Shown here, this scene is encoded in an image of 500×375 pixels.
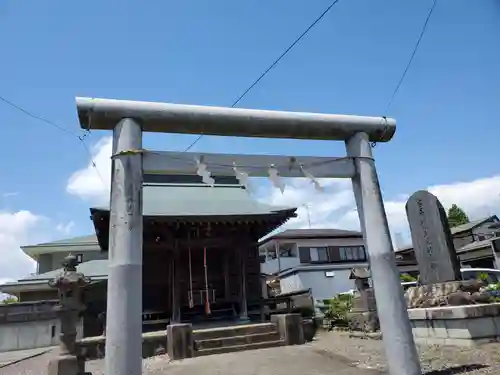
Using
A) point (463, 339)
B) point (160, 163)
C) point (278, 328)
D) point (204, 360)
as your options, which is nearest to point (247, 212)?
point (278, 328)

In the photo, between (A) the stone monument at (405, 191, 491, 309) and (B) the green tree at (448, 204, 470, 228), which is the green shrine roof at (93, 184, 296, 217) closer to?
(A) the stone monument at (405, 191, 491, 309)

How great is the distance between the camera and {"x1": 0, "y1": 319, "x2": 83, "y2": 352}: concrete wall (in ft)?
57.8

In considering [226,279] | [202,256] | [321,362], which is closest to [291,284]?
[226,279]

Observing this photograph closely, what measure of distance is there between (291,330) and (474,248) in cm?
2153

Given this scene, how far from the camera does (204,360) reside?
30.8 ft

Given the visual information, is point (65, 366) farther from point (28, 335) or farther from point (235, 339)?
point (28, 335)

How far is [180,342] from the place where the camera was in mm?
10000

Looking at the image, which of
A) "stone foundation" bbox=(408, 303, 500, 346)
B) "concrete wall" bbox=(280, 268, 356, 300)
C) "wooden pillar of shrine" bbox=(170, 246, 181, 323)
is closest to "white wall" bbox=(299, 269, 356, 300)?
"concrete wall" bbox=(280, 268, 356, 300)

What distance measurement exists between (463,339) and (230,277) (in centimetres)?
941

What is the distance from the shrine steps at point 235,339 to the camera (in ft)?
34.5

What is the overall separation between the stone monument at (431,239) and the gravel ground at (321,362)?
1.90 m

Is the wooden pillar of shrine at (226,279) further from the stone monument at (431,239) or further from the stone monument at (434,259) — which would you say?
the stone monument at (431,239)

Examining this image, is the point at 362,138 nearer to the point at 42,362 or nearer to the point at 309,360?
the point at 309,360

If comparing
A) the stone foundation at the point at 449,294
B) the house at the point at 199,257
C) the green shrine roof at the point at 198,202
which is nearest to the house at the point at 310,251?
the green shrine roof at the point at 198,202
